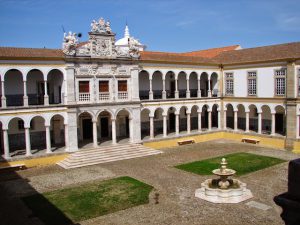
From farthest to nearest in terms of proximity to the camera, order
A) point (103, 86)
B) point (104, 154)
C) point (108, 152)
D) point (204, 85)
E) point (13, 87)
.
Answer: point (204, 85)
point (103, 86)
point (108, 152)
point (13, 87)
point (104, 154)

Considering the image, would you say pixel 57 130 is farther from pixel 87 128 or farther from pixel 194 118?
pixel 194 118

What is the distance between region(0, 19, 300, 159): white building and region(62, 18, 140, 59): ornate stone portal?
0.07 m

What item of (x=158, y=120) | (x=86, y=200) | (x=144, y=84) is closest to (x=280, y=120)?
(x=158, y=120)

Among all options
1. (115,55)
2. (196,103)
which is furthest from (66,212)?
(196,103)

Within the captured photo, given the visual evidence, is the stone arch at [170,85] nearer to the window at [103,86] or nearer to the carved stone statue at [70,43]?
→ the window at [103,86]

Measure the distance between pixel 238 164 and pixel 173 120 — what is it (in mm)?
12102

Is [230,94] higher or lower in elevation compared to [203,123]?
higher

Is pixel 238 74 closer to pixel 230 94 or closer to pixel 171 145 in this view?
pixel 230 94

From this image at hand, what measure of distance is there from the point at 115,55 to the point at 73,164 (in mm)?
8610

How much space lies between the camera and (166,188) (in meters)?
16.5

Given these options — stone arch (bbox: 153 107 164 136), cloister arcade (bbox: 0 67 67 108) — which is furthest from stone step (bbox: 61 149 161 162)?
stone arch (bbox: 153 107 164 136)

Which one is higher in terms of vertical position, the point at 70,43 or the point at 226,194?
the point at 70,43

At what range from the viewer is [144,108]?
27094 millimetres

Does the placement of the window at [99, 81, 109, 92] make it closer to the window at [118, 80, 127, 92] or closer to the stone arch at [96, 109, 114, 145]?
the window at [118, 80, 127, 92]
